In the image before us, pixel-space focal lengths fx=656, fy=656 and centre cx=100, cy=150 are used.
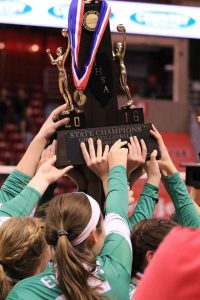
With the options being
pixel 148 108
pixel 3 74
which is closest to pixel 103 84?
pixel 148 108

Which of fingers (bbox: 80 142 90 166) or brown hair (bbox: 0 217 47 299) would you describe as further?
fingers (bbox: 80 142 90 166)

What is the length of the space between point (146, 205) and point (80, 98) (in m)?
0.65

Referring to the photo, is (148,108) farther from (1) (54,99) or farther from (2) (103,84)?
(2) (103,84)

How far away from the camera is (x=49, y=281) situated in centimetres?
202

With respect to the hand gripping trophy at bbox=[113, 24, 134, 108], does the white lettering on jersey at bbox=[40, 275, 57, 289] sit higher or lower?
lower

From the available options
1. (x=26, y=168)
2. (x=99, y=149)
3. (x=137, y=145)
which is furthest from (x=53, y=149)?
(x=137, y=145)

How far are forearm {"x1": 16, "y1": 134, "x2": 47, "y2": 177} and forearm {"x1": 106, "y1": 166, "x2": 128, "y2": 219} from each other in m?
0.57

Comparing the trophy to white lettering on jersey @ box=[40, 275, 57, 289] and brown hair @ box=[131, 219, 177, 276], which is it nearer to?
brown hair @ box=[131, 219, 177, 276]

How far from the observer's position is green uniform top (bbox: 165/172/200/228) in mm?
2754

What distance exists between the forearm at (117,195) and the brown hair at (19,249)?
0.25 metres

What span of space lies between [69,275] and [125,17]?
166 inches

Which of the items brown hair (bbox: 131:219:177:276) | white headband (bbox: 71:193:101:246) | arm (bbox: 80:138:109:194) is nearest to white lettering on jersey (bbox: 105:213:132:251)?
white headband (bbox: 71:193:101:246)

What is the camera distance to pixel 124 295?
2066 mm

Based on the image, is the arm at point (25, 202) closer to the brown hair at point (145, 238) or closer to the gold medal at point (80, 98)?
the brown hair at point (145, 238)
